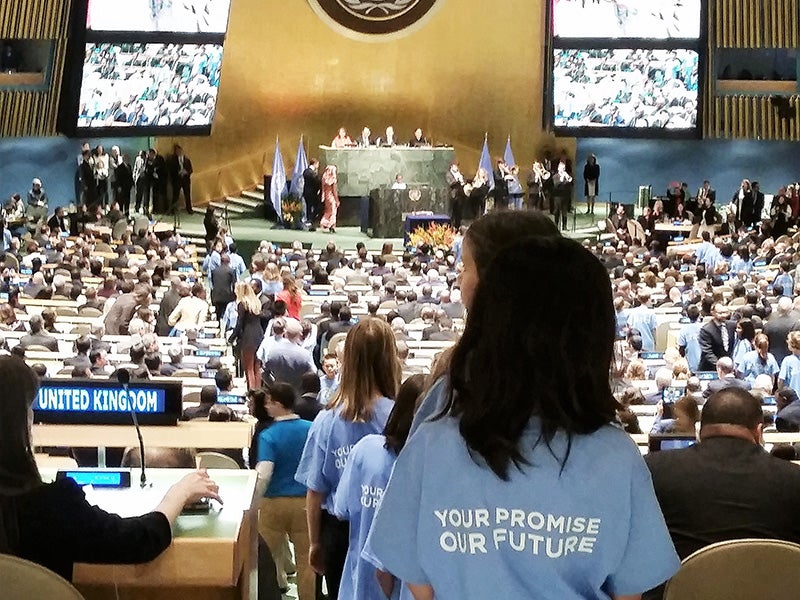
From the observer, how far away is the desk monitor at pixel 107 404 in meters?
2.83

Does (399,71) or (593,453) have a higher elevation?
(399,71)

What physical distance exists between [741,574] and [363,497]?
3.71ft

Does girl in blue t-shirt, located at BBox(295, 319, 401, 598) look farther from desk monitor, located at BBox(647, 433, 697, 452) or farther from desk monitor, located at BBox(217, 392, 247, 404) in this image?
desk monitor, located at BBox(217, 392, 247, 404)

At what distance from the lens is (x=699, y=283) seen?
13695 mm

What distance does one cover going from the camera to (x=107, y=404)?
2828mm

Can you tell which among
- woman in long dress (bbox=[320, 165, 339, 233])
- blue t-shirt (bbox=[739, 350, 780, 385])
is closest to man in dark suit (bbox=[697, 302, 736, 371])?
blue t-shirt (bbox=[739, 350, 780, 385])

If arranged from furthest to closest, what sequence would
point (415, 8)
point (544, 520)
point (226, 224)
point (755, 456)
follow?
1. point (415, 8)
2. point (226, 224)
3. point (755, 456)
4. point (544, 520)

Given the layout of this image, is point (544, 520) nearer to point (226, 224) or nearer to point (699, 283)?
point (699, 283)

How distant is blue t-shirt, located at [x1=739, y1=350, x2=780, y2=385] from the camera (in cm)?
938

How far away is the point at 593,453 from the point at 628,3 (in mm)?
20952

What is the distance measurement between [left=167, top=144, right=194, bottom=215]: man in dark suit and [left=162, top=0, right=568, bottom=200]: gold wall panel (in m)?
1.29

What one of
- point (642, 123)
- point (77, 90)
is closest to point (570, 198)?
point (642, 123)

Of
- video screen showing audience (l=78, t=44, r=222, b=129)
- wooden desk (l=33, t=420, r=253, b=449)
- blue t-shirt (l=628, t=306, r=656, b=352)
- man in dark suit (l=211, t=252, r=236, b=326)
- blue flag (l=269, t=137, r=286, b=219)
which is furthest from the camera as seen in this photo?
blue flag (l=269, t=137, r=286, b=219)

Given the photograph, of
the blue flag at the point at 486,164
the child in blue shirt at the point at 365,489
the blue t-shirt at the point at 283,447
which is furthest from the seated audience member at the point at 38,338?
the blue flag at the point at 486,164
